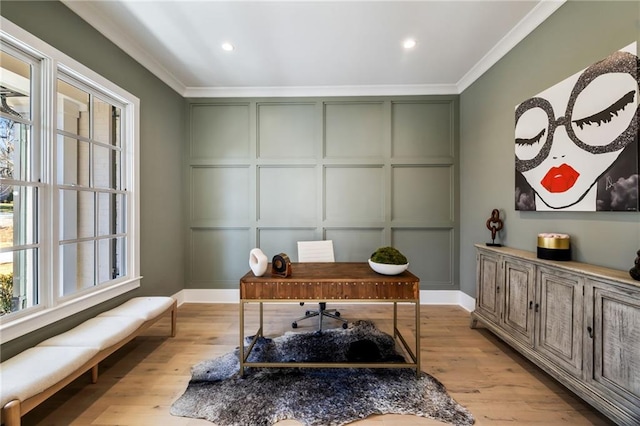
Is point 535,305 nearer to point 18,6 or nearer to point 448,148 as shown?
point 448,148

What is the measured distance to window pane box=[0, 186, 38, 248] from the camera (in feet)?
5.45

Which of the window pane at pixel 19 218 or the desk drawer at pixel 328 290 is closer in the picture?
the window pane at pixel 19 218

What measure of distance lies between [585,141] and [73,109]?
156 inches

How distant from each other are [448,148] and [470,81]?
2.73ft

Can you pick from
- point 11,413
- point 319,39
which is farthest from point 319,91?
point 11,413

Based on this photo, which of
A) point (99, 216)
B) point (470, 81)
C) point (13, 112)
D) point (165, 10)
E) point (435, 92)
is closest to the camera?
point (13, 112)

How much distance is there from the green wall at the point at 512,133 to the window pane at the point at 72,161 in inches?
155

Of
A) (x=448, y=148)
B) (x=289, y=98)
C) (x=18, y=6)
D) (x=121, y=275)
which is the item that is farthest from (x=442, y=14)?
(x=121, y=275)

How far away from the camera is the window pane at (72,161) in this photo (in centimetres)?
200

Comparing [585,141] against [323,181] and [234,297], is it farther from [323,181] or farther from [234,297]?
[234,297]

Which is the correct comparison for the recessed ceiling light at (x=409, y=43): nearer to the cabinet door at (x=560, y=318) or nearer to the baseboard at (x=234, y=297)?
the cabinet door at (x=560, y=318)

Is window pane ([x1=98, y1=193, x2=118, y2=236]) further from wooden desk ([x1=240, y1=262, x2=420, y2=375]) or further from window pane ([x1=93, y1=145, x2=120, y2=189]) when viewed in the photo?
wooden desk ([x1=240, y1=262, x2=420, y2=375])

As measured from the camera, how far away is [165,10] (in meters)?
2.11

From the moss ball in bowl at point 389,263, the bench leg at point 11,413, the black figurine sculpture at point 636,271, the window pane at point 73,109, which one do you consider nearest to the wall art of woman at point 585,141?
the black figurine sculpture at point 636,271
